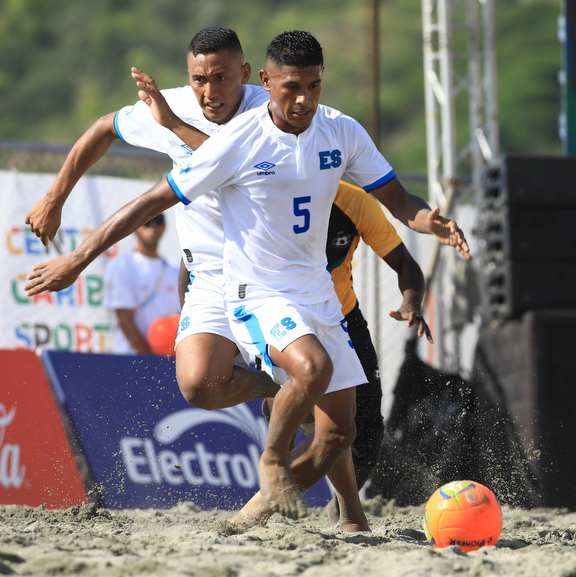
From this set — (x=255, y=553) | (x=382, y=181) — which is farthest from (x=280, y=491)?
(x=382, y=181)

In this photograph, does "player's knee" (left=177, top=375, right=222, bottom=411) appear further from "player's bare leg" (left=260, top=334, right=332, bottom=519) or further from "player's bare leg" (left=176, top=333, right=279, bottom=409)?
"player's bare leg" (left=260, top=334, right=332, bottom=519)

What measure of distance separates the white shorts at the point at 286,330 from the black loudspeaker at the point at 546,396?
2888 millimetres

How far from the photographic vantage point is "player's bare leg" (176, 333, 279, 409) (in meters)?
6.13

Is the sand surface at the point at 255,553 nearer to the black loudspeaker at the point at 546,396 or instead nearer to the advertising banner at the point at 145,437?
the advertising banner at the point at 145,437

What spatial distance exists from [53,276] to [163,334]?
3.79 m

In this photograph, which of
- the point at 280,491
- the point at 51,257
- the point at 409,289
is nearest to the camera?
the point at 280,491

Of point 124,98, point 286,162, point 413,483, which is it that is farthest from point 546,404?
point 124,98

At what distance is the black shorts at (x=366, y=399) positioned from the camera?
755cm

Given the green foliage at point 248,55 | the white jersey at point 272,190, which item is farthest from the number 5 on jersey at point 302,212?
the green foliage at point 248,55

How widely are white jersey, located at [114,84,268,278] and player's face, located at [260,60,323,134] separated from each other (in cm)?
59

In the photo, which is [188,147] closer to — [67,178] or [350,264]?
[67,178]

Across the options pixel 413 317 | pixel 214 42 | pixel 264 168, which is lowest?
pixel 413 317

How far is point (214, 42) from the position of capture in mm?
6445

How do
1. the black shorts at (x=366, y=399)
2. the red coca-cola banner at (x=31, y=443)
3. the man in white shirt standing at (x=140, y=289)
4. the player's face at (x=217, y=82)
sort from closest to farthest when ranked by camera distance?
the player's face at (x=217, y=82) → the black shorts at (x=366, y=399) → the red coca-cola banner at (x=31, y=443) → the man in white shirt standing at (x=140, y=289)
